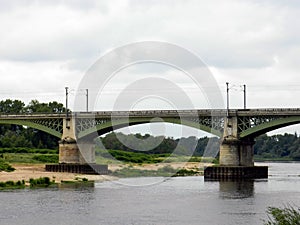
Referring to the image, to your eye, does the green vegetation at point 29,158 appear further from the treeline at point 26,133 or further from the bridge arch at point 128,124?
the treeline at point 26,133

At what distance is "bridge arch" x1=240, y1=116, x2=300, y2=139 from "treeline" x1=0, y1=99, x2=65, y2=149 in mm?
63810

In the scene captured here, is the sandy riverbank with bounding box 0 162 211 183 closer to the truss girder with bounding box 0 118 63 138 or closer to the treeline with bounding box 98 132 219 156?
the truss girder with bounding box 0 118 63 138

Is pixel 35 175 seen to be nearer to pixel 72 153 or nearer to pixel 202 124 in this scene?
pixel 72 153

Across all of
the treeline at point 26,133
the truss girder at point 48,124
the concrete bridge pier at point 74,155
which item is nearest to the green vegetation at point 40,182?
the concrete bridge pier at point 74,155

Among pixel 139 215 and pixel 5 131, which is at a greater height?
pixel 5 131

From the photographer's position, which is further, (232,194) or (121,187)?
(121,187)

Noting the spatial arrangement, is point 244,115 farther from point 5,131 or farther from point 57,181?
point 5,131

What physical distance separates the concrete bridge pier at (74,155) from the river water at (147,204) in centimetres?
2265

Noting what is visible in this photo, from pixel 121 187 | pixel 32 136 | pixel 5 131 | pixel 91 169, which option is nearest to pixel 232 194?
pixel 121 187

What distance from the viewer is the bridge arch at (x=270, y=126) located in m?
96.4

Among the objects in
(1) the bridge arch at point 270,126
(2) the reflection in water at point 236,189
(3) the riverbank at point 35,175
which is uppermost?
(1) the bridge arch at point 270,126

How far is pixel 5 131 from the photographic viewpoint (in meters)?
166

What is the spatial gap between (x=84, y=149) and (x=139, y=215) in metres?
62.6

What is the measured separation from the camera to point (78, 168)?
108250 mm
